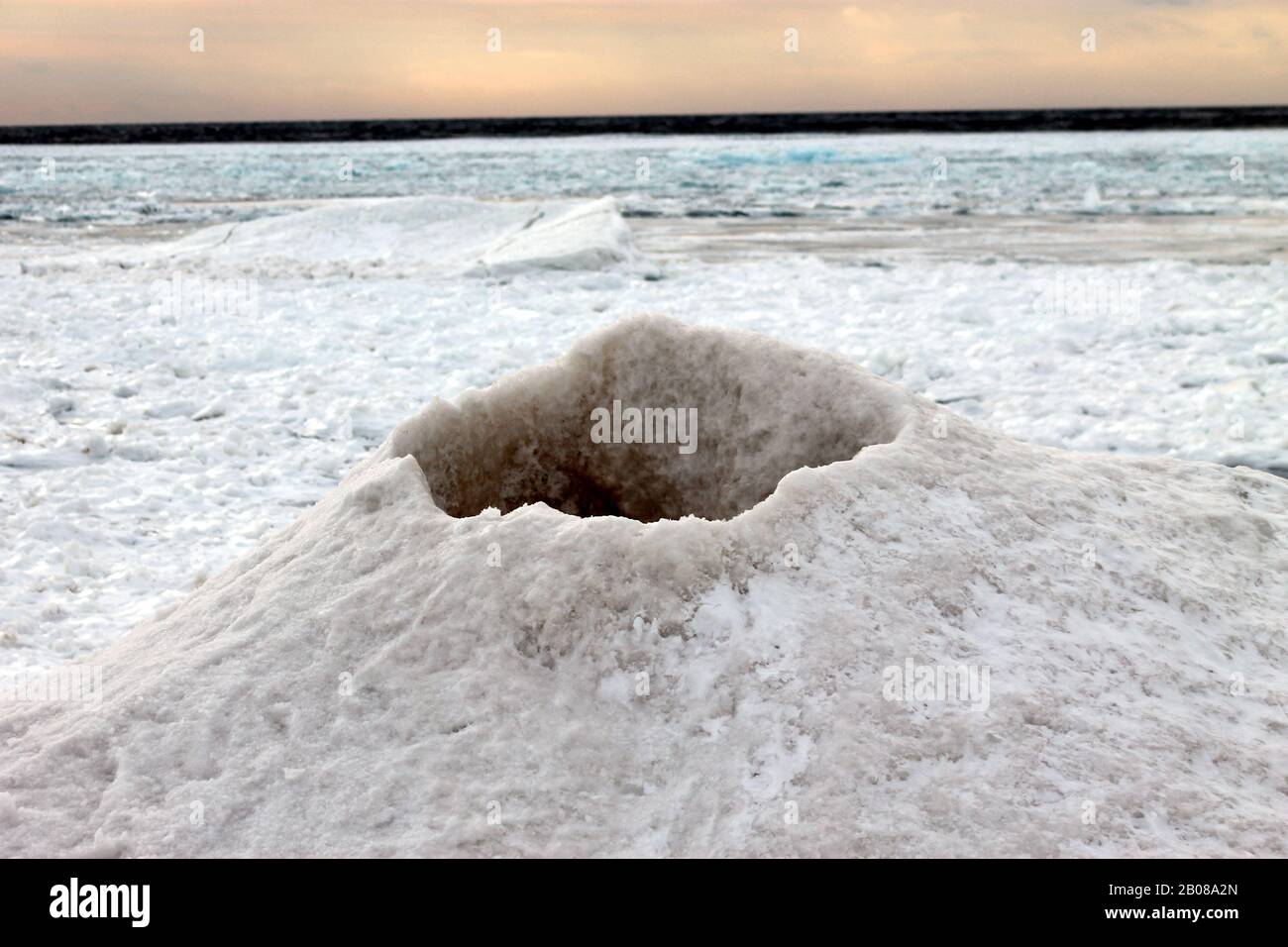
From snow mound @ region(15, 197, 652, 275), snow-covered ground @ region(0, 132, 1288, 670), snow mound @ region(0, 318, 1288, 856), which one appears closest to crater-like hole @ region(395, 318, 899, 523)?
snow mound @ region(0, 318, 1288, 856)

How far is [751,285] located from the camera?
420 inches

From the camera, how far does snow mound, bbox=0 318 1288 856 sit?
1860mm

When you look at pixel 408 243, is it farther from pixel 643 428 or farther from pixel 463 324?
pixel 643 428

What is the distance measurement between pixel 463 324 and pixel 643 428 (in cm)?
621

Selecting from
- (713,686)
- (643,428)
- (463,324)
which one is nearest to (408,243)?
(463,324)

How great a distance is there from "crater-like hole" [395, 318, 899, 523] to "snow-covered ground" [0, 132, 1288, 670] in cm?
167

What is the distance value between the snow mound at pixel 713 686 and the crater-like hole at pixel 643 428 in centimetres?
20

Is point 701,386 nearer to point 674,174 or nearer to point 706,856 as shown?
point 706,856

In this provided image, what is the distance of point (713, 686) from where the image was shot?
6.59 ft

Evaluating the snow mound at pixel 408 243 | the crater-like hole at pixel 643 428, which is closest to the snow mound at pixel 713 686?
the crater-like hole at pixel 643 428

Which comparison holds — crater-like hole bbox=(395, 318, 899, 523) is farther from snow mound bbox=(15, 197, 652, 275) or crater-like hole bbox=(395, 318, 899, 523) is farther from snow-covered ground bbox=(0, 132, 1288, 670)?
snow mound bbox=(15, 197, 652, 275)

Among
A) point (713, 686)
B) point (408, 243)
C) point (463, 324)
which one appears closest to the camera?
point (713, 686)

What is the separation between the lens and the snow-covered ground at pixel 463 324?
4930mm
